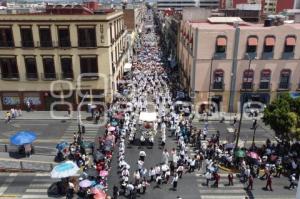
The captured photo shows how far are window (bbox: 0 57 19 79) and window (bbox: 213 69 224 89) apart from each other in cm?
2476

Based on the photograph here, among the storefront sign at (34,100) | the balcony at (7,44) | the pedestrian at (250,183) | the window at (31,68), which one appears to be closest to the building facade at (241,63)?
the pedestrian at (250,183)

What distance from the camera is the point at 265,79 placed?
40.7 m

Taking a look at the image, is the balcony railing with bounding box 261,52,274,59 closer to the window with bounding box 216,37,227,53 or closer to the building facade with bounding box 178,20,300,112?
the building facade with bounding box 178,20,300,112

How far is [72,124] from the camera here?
38094mm

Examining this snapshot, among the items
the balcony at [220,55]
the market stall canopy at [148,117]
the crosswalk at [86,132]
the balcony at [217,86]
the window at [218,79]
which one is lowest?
the crosswalk at [86,132]

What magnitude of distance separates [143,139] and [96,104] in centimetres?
1222

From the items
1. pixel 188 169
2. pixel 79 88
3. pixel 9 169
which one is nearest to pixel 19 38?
pixel 79 88

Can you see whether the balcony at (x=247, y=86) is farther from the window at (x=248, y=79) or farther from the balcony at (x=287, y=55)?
the balcony at (x=287, y=55)

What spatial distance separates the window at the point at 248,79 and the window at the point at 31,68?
2599cm

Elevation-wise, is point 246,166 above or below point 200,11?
below

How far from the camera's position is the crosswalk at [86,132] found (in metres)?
34.2

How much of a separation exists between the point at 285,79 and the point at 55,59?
28.7 m

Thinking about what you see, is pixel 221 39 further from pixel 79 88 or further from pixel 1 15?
pixel 1 15

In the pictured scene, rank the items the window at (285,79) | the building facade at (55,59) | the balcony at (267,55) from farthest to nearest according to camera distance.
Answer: the window at (285,79) → the balcony at (267,55) → the building facade at (55,59)
